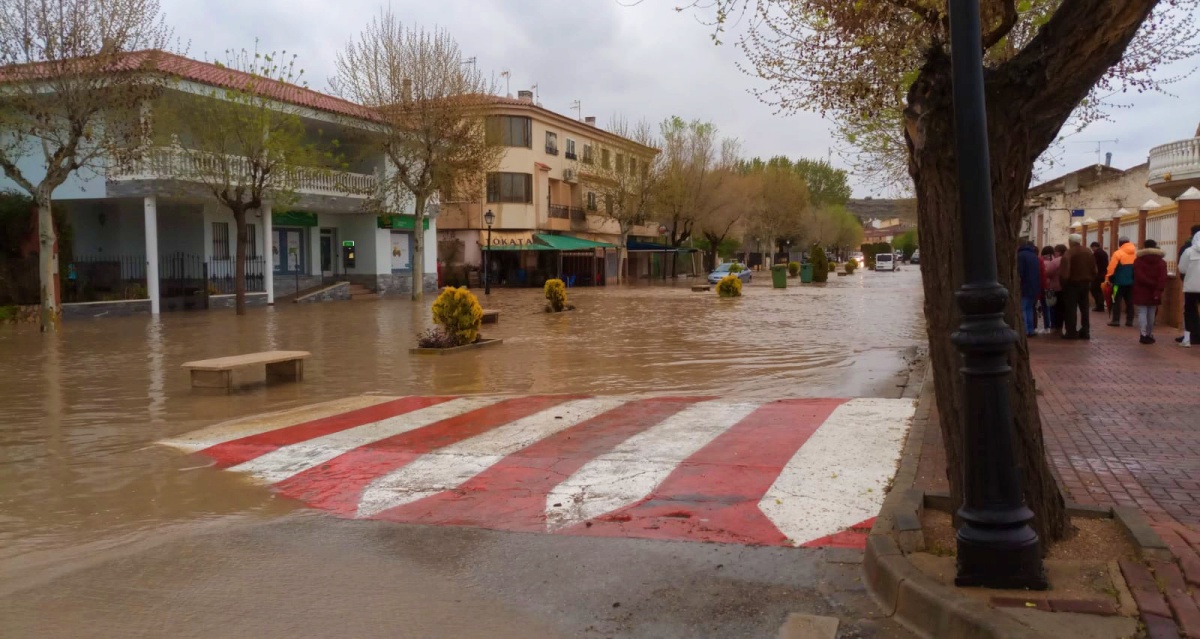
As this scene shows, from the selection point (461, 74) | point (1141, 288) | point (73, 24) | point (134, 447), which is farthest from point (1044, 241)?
point (134, 447)

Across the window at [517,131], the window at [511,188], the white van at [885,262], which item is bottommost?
the white van at [885,262]

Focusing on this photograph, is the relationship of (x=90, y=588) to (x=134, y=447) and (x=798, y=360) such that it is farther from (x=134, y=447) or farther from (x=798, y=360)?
(x=798, y=360)

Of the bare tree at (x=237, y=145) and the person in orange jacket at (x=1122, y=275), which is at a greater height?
the bare tree at (x=237, y=145)

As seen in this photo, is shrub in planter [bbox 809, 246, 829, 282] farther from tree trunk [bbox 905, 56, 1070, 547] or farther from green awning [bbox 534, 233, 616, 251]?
tree trunk [bbox 905, 56, 1070, 547]

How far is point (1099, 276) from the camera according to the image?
1850 centimetres

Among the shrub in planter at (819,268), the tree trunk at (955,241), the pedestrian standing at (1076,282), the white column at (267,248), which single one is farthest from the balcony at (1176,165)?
the shrub in planter at (819,268)

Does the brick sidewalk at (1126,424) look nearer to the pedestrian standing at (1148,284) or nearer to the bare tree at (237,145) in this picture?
the pedestrian standing at (1148,284)

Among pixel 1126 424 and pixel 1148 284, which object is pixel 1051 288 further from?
pixel 1126 424

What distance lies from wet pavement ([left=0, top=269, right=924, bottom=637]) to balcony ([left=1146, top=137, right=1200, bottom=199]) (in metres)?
8.74

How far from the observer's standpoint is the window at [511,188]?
164ft

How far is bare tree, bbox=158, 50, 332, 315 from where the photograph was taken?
2544 cm

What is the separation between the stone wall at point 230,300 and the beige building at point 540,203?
16.7 metres

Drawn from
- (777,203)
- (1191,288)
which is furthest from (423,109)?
(777,203)

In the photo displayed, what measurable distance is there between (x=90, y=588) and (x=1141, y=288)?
13.9 m
